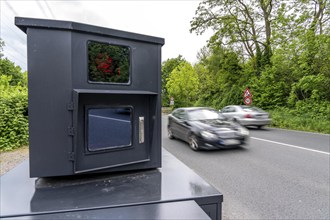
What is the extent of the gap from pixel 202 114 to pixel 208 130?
120 cm

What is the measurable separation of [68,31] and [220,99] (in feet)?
72.9

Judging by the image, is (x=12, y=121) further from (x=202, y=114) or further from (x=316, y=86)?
(x=316, y=86)

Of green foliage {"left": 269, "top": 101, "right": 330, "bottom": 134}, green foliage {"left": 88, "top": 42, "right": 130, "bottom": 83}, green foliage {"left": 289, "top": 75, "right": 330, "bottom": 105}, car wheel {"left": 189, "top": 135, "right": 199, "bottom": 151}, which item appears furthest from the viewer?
green foliage {"left": 289, "top": 75, "right": 330, "bottom": 105}

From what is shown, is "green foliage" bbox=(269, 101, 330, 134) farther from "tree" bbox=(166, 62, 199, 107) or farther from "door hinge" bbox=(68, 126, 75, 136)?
"tree" bbox=(166, 62, 199, 107)

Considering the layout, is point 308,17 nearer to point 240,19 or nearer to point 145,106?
point 240,19

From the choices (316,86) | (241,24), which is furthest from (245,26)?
(316,86)

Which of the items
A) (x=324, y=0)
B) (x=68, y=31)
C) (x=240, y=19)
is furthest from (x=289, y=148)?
(x=240, y=19)

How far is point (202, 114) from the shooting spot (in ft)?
23.8

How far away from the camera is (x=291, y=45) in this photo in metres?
12.3

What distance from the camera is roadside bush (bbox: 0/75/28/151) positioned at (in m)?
6.20

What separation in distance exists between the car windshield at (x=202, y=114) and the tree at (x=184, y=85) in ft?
67.3

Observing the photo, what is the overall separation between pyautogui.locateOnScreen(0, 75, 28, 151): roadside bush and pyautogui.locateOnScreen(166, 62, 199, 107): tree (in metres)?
22.5

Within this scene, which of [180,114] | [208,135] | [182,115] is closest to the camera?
[208,135]

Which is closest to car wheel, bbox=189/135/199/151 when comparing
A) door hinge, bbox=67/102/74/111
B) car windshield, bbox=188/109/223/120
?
car windshield, bbox=188/109/223/120
